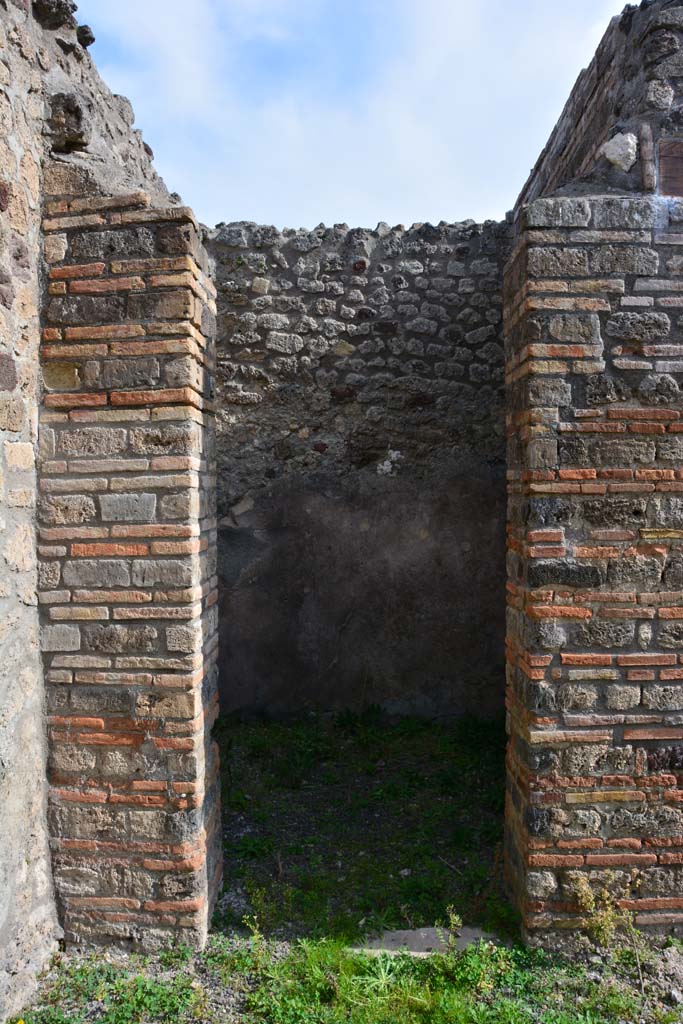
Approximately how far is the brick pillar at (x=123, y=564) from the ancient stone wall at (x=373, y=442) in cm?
233

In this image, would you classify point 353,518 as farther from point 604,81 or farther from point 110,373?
point 604,81

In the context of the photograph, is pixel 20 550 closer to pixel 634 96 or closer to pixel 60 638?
pixel 60 638

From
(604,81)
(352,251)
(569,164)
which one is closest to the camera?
(604,81)

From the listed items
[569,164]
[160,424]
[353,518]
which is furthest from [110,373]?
[569,164]

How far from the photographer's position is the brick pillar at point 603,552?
9.85 feet

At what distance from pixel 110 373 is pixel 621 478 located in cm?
213

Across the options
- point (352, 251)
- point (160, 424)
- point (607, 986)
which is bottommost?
point (607, 986)

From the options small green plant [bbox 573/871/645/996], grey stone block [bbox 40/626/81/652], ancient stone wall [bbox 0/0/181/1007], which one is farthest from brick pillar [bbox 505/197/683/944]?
ancient stone wall [bbox 0/0/181/1007]

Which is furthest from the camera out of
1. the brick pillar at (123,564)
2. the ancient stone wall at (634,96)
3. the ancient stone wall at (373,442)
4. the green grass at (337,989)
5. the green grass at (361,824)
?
the ancient stone wall at (373,442)

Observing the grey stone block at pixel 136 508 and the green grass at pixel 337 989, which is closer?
the green grass at pixel 337 989

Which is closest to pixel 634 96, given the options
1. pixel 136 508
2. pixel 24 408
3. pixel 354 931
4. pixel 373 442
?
pixel 373 442

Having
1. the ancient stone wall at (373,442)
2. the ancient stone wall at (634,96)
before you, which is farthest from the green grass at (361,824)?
the ancient stone wall at (634,96)

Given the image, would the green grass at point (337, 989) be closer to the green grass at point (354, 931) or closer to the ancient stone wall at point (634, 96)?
the green grass at point (354, 931)

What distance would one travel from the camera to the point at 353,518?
5352 mm
